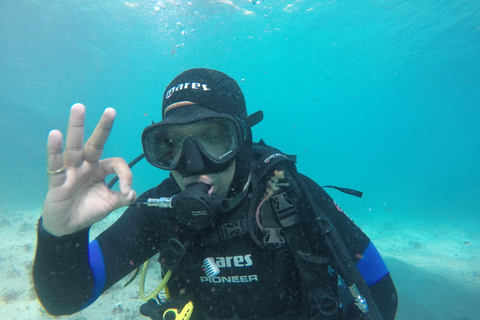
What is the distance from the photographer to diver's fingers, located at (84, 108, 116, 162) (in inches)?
58.2

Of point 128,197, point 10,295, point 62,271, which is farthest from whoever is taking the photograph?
point 10,295

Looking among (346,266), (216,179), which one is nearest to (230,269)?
(216,179)

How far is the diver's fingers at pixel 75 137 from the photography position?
1409 millimetres

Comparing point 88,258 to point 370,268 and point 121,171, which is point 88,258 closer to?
point 121,171

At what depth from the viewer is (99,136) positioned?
1529mm

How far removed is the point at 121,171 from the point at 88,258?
990 millimetres

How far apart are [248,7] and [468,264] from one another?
69.9 feet

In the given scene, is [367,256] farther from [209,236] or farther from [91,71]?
[91,71]

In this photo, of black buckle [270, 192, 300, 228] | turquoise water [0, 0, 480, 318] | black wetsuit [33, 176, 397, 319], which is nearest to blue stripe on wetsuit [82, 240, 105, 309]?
black wetsuit [33, 176, 397, 319]

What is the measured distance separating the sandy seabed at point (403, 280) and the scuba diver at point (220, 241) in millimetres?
4980

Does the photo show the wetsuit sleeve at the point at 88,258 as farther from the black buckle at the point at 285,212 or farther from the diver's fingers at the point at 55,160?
the black buckle at the point at 285,212

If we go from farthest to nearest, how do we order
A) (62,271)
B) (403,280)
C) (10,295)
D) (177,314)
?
(403,280) < (10,295) < (177,314) < (62,271)

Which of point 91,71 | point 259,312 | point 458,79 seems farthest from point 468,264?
point 91,71

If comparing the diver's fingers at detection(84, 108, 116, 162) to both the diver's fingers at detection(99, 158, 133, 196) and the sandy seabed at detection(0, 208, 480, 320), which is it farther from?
the sandy seabed at detection(0, 208, 480, 320)
